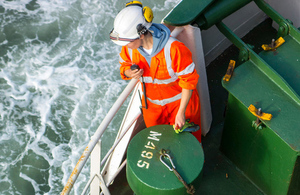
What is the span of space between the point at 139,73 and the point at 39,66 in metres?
5.02

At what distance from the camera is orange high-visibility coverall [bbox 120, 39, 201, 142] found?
2.44 m

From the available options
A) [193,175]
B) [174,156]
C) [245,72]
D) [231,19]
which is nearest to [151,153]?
[174,156]

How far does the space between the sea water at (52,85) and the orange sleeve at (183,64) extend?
3396mm

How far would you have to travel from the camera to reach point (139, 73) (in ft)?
8.18

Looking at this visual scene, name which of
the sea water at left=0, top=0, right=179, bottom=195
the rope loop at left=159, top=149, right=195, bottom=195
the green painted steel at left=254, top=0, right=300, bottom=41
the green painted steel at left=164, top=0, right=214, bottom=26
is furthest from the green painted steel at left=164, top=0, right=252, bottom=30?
the sea water at left=0, top=0, right=179, bottom=195

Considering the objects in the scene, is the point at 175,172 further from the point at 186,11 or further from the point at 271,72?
the point at 186,11

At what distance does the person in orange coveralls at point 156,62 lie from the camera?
7.54ft

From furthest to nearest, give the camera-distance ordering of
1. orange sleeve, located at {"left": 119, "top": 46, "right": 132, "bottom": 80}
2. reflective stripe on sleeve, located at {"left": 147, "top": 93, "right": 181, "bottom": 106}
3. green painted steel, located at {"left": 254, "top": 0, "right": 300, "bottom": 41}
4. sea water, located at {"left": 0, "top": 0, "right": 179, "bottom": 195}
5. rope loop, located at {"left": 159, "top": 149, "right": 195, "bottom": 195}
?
sea water, located at {"left": 0, "top": 0, "right": 179, "bottom": 195} → green painted steel, located at {"left": 254, "top": 0, "right": 300, "bottom": 41} → reflective stripe on sleeve, located at {"left": 147, "top": 93, "right": 181, "bottom": 106} → orange sleeve, located at {"left": 119, "top": 46, "right": 132, "bottom": 80} → rope loop, located at {"left": 159, "top": 149, "right": 195, "bottom": 195}

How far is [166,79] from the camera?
2576 mm

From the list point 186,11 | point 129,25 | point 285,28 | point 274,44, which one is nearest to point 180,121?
point 129,25

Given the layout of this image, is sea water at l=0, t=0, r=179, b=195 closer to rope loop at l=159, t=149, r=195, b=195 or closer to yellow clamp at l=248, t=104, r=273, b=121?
rope loop at l=159, t=149, r=195, b=195

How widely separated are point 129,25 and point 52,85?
4.84 m

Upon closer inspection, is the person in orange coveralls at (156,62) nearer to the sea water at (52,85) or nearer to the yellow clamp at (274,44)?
the yellow clamp at (274,44)

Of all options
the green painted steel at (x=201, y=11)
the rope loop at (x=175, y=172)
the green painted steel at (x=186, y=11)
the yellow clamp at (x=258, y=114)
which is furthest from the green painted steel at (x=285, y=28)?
the rope loop at (x=175, y=172)
